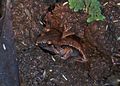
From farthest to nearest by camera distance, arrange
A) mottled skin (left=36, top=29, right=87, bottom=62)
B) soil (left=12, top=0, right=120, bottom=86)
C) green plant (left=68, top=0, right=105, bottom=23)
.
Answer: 1. mottled skin (left=36, top=29, right=87, bottom=62)
2. soil (left=12, top=0, right=120, bottom=86)
3. green plant (left=68, top=0, right=105, bottom=23)

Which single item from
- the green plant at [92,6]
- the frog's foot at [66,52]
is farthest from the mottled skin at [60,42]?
the green plant at [92,6]

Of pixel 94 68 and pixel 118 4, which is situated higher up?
pixel 118 4

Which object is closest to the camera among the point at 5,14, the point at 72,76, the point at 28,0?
the point at 5,14

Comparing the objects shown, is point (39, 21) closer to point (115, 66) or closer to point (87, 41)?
point (87, 41)

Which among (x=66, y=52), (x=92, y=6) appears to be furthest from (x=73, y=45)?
(x=92, y=6)

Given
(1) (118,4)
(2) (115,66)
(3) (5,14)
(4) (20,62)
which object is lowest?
(2) (115,66)

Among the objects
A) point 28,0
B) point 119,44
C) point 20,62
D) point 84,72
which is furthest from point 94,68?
point 28,0

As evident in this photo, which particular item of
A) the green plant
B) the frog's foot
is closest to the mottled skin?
the frog's foot

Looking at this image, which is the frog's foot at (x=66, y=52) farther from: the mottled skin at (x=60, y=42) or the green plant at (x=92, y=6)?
the green plant at (x=92, y=6)

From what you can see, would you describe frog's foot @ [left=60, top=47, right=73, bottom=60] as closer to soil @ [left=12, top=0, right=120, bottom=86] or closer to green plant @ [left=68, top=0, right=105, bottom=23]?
soil @ [left=12, top=0, right=120, bottom=86]
